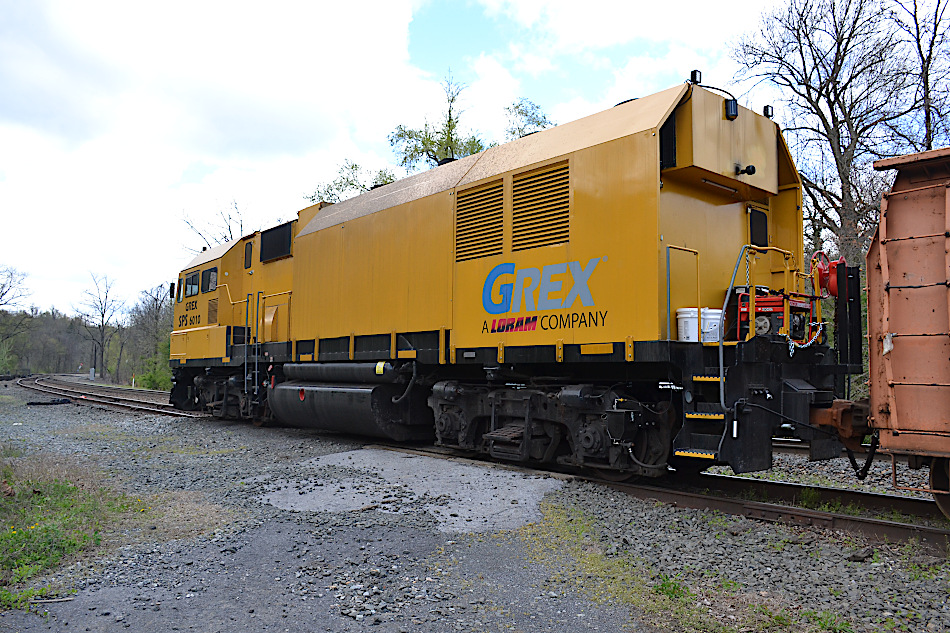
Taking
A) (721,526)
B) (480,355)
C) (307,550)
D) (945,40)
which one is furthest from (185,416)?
(945,40)

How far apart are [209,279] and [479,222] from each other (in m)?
9.96

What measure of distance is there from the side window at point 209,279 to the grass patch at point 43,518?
7.80 meters

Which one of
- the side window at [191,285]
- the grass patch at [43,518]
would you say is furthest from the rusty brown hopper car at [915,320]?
the side window at [191,285]

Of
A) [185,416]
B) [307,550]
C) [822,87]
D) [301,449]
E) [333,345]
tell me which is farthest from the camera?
[822,87]

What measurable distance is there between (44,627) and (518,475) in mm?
4794

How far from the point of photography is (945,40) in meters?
18.0

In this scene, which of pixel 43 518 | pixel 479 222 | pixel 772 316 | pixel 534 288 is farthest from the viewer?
pixel 479 222

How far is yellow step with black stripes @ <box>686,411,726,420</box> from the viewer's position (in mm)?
6066

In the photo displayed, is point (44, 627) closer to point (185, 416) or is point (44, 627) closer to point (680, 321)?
point (680, 321)

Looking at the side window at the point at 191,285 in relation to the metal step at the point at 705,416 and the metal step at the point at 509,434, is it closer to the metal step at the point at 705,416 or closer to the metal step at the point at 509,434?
the metal step at the point at 509,434

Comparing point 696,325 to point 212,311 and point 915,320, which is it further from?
point 212,311

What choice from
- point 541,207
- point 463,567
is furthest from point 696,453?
point 541,207

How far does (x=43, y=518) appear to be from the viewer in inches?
225

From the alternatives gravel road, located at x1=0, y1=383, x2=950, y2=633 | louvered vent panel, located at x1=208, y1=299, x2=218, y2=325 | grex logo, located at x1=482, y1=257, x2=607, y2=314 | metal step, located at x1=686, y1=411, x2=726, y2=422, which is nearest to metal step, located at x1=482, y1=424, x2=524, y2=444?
gravel road, located at x1=0, y1=383, x2=950, y2=633
